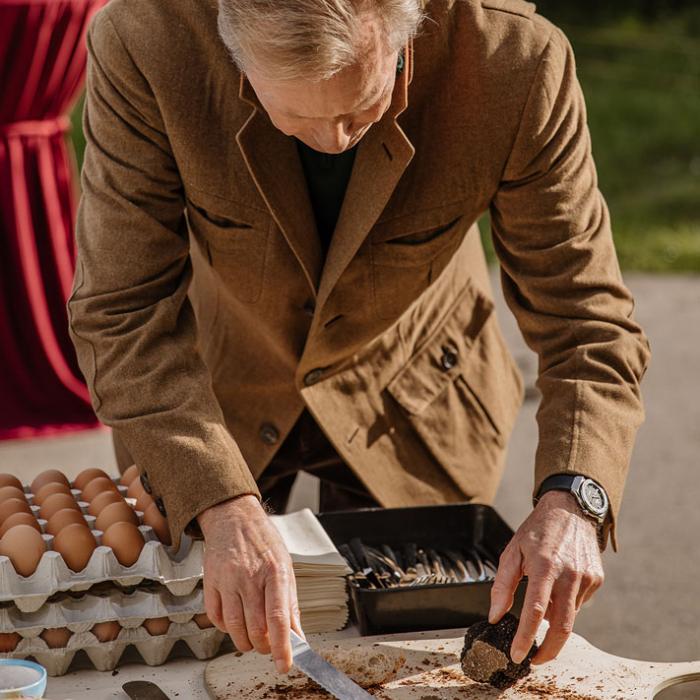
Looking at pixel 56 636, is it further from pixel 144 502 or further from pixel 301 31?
pixel 301 31

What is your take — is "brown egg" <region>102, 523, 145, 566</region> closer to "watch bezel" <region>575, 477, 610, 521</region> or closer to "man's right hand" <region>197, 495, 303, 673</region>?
"man's right hand" <region>197, 495, 303, 673</region>

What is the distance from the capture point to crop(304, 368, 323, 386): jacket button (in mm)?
2262

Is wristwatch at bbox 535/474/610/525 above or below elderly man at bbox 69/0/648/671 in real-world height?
below

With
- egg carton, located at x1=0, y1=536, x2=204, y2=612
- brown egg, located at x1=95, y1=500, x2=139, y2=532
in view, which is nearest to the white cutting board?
egg carton, located at x1=0, y1=536, x2=204, y2=612

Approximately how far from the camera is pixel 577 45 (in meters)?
12.1

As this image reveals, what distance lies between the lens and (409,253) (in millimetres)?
2168

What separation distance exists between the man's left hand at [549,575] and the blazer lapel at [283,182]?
2.05ft

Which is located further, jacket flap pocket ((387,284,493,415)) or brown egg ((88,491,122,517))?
jacket flap pocket ((387,284,493,415))

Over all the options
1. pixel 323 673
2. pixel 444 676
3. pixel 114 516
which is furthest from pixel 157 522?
pixel 444 676

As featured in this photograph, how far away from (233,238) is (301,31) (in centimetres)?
61

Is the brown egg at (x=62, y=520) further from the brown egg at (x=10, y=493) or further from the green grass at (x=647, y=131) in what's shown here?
the green grass at (x=647, y=131)

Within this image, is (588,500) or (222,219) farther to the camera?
(222,219)

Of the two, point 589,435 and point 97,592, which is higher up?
point 589,435

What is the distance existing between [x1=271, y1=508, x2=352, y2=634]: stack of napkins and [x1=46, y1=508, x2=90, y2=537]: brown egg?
31 centimetres
